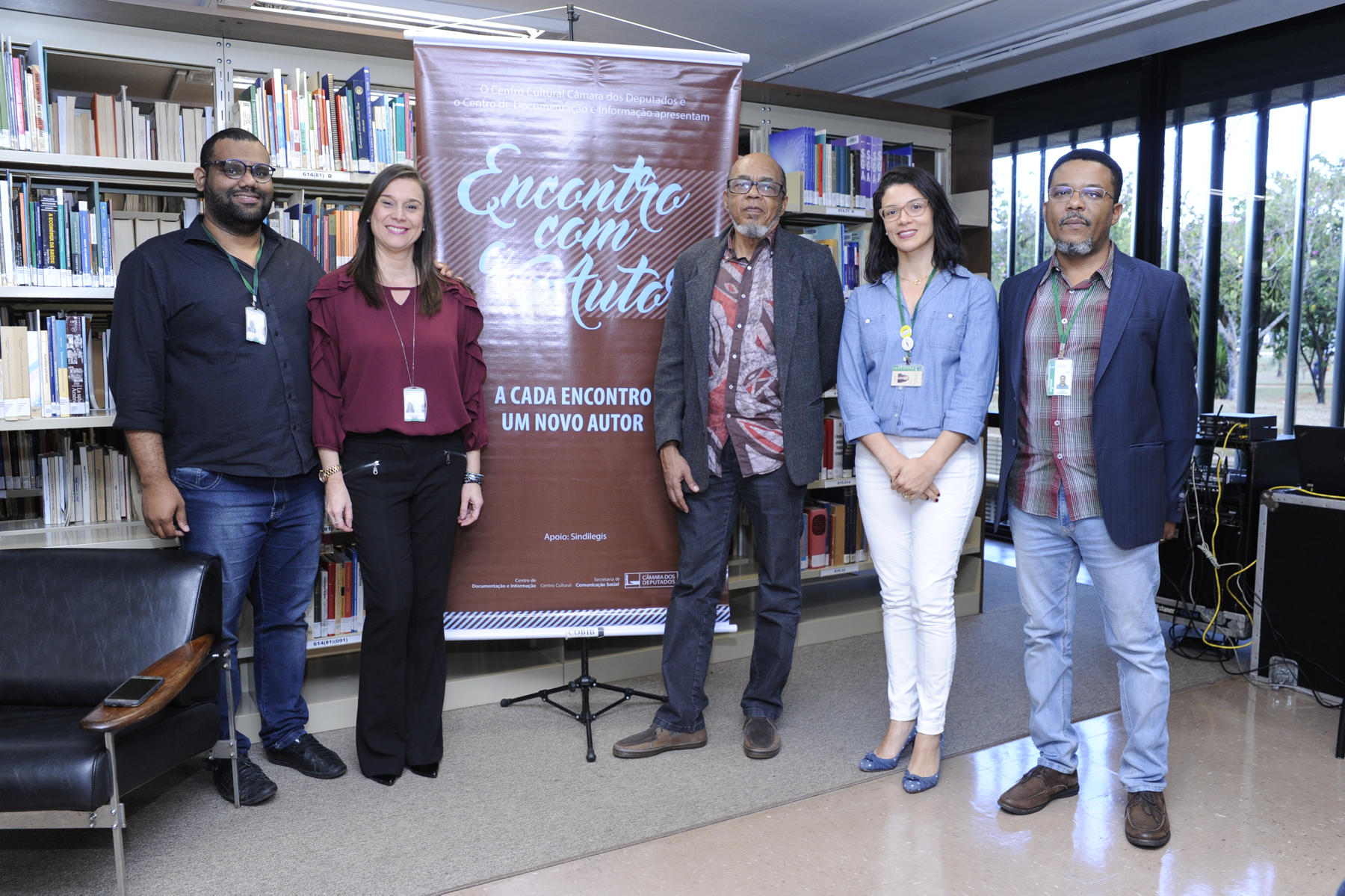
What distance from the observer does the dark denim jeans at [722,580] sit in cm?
291

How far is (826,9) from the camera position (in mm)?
4781

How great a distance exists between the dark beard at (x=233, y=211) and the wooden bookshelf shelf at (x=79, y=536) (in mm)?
994

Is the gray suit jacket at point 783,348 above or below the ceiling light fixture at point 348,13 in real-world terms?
below

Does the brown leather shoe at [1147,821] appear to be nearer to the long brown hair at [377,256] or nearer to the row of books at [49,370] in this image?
the long brown hair at [377,256]

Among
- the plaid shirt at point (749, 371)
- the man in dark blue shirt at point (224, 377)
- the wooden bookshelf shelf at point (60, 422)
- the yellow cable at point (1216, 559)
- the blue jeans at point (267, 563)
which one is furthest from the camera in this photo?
the yellow cable at point (1216, 559)

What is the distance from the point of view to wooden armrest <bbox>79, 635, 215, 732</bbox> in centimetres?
197

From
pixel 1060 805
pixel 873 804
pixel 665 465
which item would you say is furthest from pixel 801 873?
pixel 665 465

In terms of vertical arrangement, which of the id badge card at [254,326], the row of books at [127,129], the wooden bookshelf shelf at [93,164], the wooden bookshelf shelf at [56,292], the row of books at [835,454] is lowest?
the row of books at [835,454]

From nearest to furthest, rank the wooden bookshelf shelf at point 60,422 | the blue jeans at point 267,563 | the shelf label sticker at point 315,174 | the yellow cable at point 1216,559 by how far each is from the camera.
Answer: the blue jeans at point 267,563, the wooden bookshelf shelf at point 60,422, the shelf label sticker at point 315,174, the yellow cable at point 1216,559

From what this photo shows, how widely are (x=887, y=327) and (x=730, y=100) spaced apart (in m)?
0.98

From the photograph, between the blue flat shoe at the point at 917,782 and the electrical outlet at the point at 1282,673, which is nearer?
the blue flat shoe at the point at 917,782

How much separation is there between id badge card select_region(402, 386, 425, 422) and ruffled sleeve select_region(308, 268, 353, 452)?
198mm

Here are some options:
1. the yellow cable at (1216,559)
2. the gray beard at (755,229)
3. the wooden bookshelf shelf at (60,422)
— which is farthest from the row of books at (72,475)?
the yellow cable at (1216,559)

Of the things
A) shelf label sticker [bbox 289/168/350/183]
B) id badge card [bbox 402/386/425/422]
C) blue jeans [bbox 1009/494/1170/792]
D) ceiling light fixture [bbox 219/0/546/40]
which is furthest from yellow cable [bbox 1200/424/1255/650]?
shelf label sticker [bbox 289/168/350/183]
